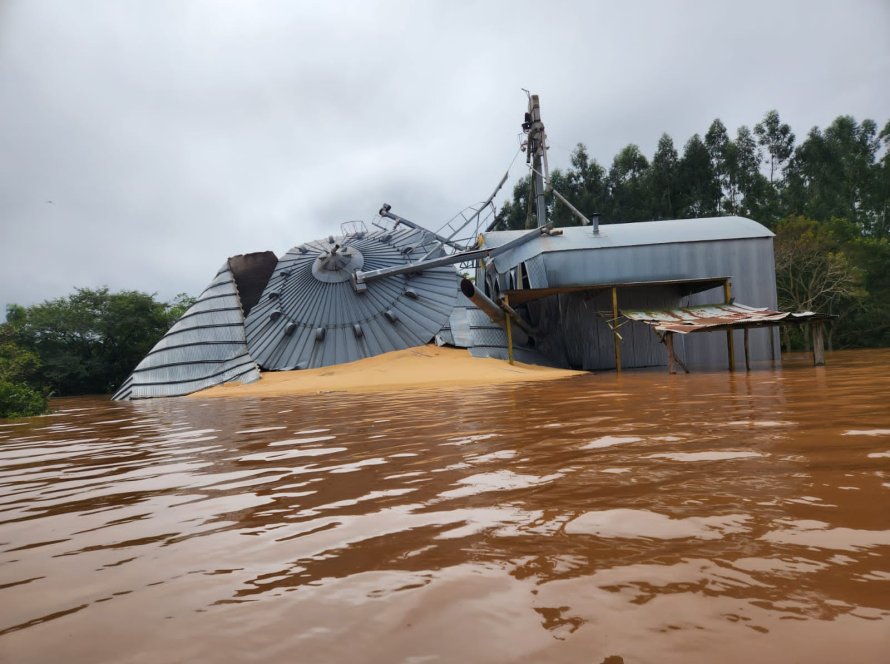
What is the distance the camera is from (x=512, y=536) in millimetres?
2004

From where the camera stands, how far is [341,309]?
2125 centimetres

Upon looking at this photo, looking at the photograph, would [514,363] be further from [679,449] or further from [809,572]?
[809,572]

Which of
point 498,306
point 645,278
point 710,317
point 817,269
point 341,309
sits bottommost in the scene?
point 710,317

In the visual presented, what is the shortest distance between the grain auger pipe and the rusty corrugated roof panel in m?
4.15

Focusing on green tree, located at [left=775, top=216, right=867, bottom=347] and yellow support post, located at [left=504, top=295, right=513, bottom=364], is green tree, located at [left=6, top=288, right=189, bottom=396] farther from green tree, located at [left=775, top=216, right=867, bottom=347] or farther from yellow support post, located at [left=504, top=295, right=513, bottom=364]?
green tree, located at [left=775, top=216, right=867, bottom=347]

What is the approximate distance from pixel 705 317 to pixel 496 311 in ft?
21.4

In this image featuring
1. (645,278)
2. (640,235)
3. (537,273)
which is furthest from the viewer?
(640,235)

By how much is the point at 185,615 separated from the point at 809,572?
165 cm

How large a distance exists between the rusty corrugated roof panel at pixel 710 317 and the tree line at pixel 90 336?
2522cm

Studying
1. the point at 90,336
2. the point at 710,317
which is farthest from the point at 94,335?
the point at 710,317

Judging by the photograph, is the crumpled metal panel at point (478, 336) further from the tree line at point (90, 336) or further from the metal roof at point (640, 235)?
the tree line at point (90, 336)

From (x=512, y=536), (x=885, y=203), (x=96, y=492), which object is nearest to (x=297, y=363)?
(x=96, y=492)

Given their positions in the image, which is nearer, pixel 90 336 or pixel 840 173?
pixel 90 336

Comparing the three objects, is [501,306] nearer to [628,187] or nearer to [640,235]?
[640,235]
